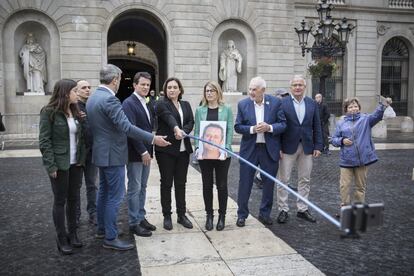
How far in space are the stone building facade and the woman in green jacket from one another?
44.0ft

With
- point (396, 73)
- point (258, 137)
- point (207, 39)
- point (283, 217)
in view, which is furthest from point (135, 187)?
point (396, 73)

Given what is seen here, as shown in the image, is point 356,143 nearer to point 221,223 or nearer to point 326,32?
point 221,223

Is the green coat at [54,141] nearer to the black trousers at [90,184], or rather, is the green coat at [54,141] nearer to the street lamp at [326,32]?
the black trousers at [90,184]

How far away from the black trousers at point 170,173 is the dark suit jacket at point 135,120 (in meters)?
0.34

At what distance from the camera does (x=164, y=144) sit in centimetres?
504

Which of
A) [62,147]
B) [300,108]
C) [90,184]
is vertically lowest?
[90,184]

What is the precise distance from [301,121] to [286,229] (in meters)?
1.53

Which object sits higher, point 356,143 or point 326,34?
point 326,34

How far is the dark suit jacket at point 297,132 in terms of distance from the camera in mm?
6090

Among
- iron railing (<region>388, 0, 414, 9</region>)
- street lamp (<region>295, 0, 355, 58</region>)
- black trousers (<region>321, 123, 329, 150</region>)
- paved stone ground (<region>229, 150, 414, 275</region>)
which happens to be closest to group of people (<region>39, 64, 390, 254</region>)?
paved stone ground (<region>229, 150, 414, 275</region>)

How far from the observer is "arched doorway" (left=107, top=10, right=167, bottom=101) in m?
20.7

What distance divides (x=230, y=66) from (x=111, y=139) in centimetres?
1557

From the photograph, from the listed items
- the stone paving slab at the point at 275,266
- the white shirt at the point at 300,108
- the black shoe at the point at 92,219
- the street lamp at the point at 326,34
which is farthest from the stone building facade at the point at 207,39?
the stone paving slab at the point at 275,266

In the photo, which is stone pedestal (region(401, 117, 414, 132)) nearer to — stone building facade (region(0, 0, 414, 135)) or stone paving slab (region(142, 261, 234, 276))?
stone building facade (region(0, 0, 414, 135))
